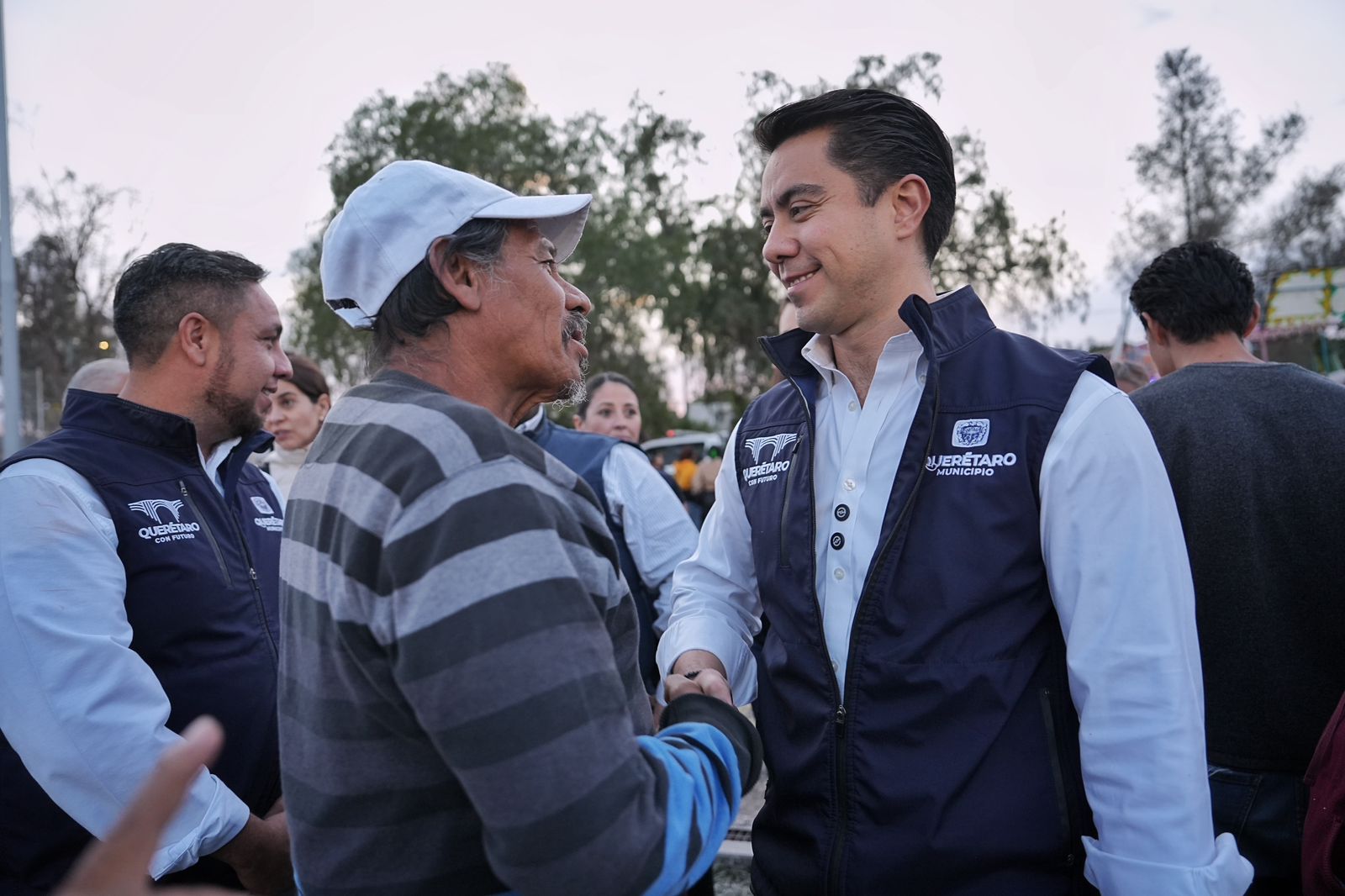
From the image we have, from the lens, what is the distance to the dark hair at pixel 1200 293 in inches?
128

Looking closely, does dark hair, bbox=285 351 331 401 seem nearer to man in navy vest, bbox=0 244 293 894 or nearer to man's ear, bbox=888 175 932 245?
man in navy vest, bbox=0 244 293 894

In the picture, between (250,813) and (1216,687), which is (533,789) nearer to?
(250,813)

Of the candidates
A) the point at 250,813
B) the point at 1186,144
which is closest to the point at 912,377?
the point at 250,813

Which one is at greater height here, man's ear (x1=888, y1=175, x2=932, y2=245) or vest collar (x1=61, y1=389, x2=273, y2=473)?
man's ear (x1=888, y1=175, x2=932, y2=245)

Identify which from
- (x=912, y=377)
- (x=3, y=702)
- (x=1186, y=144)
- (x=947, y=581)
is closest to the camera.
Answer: (x=947, y=581)

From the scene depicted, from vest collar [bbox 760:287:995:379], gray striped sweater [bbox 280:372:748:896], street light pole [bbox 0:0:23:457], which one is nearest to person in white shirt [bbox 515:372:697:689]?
vest collar [bbox 760:287:995:379]

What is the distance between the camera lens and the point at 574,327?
2012mm

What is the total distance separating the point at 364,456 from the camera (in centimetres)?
149

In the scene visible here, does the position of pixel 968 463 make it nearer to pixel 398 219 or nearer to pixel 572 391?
pixel 572 391

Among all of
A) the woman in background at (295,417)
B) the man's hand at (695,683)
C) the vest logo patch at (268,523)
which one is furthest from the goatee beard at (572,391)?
the woman in background at (295,417)

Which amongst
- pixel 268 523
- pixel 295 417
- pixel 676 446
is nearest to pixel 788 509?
pixel 268 523

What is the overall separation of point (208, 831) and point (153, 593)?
25.4 inches

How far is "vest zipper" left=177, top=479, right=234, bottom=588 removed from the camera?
281 centimetres

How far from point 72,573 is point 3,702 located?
0.34 m
